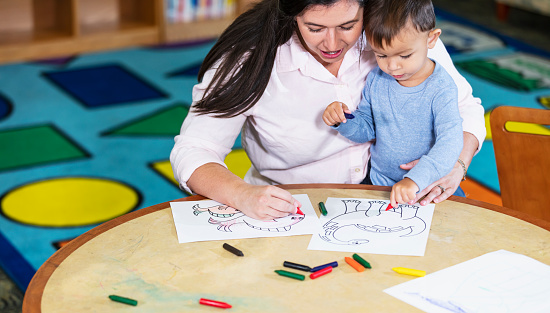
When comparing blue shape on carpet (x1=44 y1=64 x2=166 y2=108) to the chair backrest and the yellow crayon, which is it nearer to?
the chair backrest

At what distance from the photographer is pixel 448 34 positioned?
5055 mm

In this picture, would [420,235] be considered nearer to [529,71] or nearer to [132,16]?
[529,71]

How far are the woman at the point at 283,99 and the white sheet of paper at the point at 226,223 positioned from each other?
0.08m

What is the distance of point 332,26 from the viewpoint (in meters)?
1.43

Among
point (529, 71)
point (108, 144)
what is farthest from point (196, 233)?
point (529, 71)

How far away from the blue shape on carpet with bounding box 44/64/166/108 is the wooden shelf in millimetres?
350

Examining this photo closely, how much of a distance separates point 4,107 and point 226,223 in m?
2.76

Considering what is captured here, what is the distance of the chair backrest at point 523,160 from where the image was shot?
1634mm

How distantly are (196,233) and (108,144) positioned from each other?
218 centimetres

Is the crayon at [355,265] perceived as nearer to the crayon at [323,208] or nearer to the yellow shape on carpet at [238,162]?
the crayon at [323,208]

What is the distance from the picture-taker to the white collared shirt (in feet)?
5.25

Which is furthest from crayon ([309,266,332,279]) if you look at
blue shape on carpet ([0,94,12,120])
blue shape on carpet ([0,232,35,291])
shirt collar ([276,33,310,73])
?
blue shape on carpet ([0,94,12,120])

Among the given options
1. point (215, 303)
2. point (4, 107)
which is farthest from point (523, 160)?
Result: point (4, 107)

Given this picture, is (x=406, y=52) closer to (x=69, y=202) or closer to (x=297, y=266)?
(x=297, y=266)
